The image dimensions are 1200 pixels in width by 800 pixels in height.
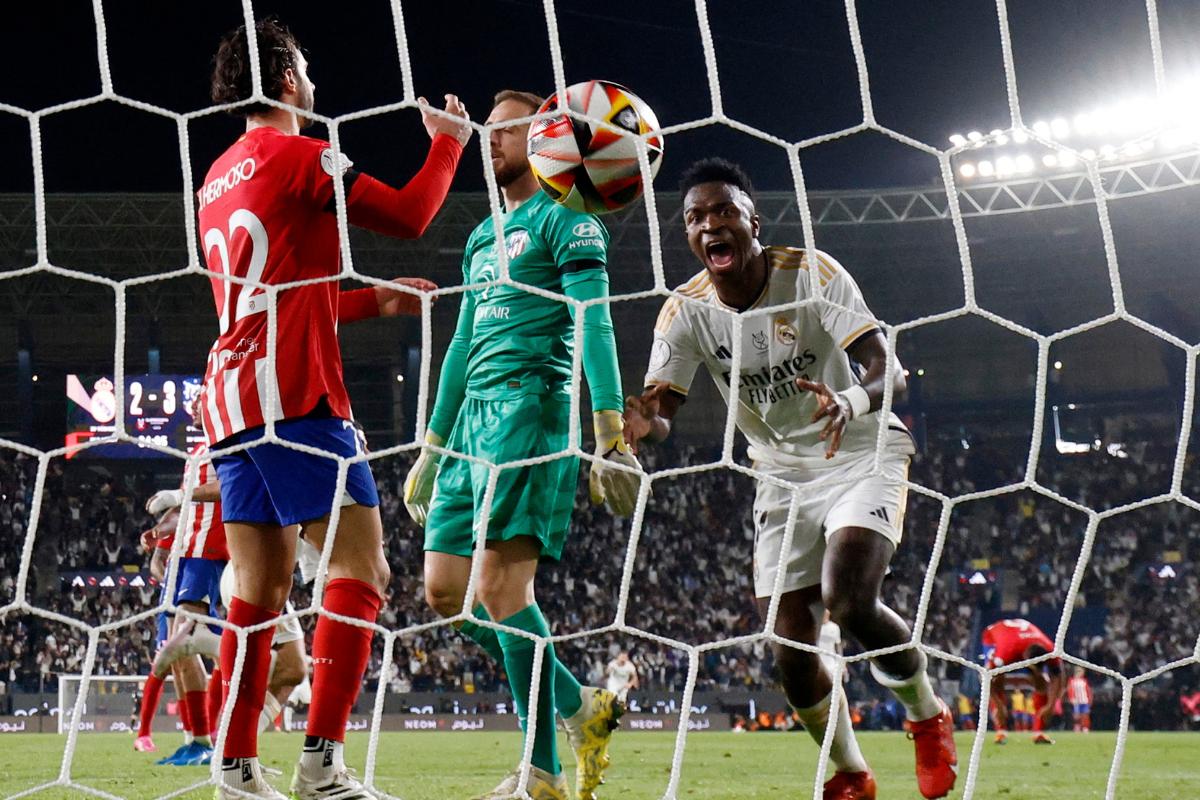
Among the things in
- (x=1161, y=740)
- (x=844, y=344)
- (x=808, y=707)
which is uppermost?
(x=844, y=344)

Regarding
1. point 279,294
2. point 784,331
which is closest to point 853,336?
point 784,331

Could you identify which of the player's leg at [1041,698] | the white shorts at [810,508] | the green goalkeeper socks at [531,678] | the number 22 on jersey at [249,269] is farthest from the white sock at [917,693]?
the player's leg at [1041,698]

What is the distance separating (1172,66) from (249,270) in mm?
17418

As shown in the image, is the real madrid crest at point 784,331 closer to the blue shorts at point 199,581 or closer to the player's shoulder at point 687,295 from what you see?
the player's shoulder at point 687,295

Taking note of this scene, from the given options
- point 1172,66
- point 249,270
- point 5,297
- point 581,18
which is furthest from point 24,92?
point 249,270

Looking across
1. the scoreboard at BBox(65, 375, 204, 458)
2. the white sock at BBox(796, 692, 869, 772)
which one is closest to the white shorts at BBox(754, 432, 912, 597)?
the white sock at BBox(796, 692, 869, 772)

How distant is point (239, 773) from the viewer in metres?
2.76

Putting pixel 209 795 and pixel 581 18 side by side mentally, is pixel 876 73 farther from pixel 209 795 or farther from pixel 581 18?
pixel 209 795

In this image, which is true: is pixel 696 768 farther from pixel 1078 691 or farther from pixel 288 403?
pixel 1078 691

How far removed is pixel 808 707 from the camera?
11.9 ft

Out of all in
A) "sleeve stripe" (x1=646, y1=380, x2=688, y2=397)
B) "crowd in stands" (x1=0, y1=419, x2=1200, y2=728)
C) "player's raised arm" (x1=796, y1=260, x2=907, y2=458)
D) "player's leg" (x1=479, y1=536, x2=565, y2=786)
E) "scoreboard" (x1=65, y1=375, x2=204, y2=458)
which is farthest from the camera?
"scoreboard" (x1=65, y1=375, x2=204, y2=458)

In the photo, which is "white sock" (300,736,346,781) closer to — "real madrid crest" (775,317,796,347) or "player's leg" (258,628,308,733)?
"real madrid crest" (775,317,796,347)

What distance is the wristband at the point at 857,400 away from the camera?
127 inches

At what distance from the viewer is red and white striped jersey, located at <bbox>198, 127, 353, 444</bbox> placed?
9.46 ft
